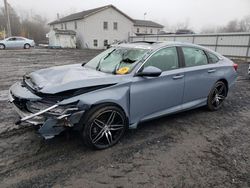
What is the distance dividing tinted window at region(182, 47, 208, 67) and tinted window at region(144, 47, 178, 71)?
308mm

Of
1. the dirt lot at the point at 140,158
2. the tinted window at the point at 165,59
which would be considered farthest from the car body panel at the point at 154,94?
the dirt lot at the point at 140,158

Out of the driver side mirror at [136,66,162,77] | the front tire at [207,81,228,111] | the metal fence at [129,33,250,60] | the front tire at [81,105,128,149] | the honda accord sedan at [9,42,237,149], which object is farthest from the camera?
the metal fence at [129,33,250,60]

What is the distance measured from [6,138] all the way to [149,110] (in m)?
2.45

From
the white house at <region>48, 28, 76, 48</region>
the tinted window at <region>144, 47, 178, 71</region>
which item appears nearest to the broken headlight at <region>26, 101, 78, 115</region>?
the tinted window at <region>144, 47, 178, 71</region>

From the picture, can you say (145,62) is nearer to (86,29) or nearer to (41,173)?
(41,173)

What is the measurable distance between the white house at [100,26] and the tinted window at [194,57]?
1261 inches

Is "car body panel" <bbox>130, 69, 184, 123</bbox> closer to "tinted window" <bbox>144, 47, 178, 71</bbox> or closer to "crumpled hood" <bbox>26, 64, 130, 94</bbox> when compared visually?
"tinted window" <bbox>144, 47, 178, 71</bbox>

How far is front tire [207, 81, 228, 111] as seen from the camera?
4875 mm

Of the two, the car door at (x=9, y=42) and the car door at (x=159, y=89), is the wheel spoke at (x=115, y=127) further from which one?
the car door at (x=9, y=42)

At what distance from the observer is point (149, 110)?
3.70m

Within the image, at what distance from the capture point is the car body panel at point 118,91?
288 cm

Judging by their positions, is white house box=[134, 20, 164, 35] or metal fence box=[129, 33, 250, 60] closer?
metal fence box=[129, 33, 250, 60]

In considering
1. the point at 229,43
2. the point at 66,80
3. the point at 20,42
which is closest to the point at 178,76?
the point at 66,80

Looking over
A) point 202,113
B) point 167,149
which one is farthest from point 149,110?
point 202,113
